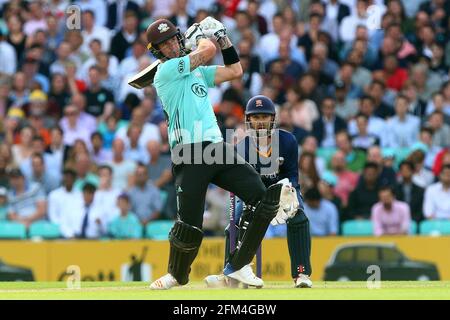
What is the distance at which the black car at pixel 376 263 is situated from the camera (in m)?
15.9

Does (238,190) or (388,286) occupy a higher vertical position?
(238,190)

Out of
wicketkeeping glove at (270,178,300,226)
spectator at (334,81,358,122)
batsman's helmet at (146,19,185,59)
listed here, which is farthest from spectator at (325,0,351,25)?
batsman's helmet at (146,19,185,59)

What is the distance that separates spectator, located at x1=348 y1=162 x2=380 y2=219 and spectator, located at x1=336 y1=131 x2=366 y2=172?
860mm

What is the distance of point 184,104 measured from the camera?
1075 cm

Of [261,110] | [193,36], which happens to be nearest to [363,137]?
[261,110]

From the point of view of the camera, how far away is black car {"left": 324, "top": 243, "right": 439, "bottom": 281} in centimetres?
1594

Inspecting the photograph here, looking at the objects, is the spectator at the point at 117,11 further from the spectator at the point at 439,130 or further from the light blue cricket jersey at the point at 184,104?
the light blue cricket jersey at the point at 184,104

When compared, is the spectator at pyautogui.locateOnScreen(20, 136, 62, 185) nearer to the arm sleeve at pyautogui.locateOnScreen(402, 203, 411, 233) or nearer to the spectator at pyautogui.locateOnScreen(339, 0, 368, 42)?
the arm sleeve at pyautogui.locateOnScreen(402, 203, 411, 233)

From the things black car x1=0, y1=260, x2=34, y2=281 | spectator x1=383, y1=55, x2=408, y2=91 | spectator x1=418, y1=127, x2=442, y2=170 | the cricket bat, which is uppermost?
spectator x1=383, y1=55, x2=408, y2=91

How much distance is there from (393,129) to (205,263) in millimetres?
4193
